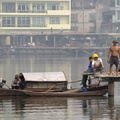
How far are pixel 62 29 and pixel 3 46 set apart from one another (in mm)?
13784

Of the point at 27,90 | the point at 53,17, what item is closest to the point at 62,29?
Result: the point at 53,17

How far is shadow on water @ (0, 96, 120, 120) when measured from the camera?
22.8m

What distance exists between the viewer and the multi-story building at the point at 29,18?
128m

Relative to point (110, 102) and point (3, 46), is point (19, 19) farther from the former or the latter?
point (110, 102)

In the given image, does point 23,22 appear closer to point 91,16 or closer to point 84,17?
point 84,17

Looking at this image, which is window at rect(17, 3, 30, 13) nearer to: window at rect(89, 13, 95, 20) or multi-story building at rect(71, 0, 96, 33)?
multi-story building at rect(71, 0, 96, 33)

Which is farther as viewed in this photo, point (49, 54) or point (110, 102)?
point (49, 54)

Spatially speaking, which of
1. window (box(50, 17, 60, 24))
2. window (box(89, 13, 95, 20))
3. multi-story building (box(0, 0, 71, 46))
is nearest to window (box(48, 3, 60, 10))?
multi-story building (box(0, 0, 71, 46))

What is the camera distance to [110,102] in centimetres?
2703

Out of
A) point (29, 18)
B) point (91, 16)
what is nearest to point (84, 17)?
point (91, 16)

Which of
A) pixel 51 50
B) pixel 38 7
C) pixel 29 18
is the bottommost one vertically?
pixel 51 50

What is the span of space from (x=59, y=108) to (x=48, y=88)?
4499 millimetres

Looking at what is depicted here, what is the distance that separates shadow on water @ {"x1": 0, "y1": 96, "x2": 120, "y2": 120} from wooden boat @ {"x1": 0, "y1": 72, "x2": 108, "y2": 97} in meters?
0.38

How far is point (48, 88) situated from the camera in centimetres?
2961
